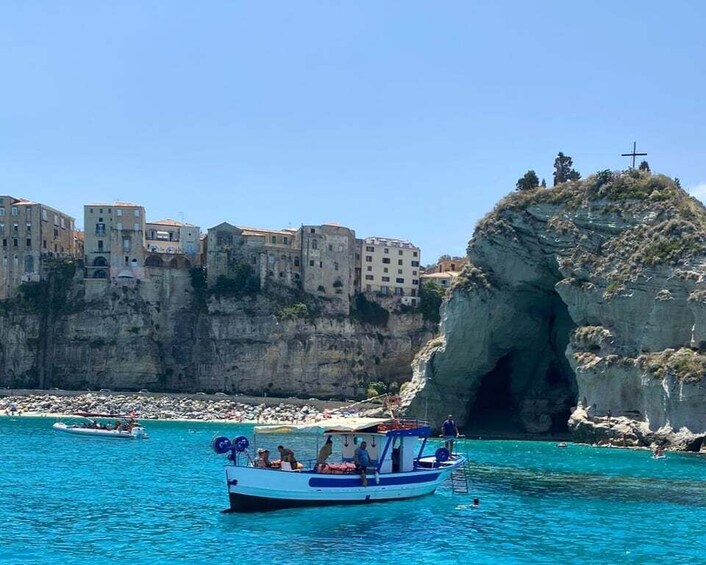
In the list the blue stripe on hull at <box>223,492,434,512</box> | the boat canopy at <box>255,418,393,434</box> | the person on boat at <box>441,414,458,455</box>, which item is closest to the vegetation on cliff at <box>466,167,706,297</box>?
the person on boat at <box>441,414,458,455</box>

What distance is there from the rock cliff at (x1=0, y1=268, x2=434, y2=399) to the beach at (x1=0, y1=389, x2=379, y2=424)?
4866 mm

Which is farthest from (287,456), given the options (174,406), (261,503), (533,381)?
(174,406)

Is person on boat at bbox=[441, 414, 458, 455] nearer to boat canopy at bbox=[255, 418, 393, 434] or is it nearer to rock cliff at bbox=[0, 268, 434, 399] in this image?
boat canopy at bbox=[255, 418, 393, 434]

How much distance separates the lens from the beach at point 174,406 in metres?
86.0

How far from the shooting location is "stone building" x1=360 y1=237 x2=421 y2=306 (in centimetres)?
11275

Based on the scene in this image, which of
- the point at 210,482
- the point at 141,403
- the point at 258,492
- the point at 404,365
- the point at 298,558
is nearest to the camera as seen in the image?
the point at 298,558

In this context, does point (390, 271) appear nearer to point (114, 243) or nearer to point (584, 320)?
point (114, 243)

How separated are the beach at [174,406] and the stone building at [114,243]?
Answer: 47.1 ft

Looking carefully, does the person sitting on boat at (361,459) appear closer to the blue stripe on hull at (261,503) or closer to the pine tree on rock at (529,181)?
the blue stripe on hull at (261,503)

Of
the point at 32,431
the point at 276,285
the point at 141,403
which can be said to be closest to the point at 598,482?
the point at 32,431

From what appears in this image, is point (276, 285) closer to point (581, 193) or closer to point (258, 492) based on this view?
point (581, 193)

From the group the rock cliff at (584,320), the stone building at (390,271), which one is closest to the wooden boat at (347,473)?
the rock cliff at (584,320)

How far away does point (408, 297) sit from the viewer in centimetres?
11281

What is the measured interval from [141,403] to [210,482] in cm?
5674
